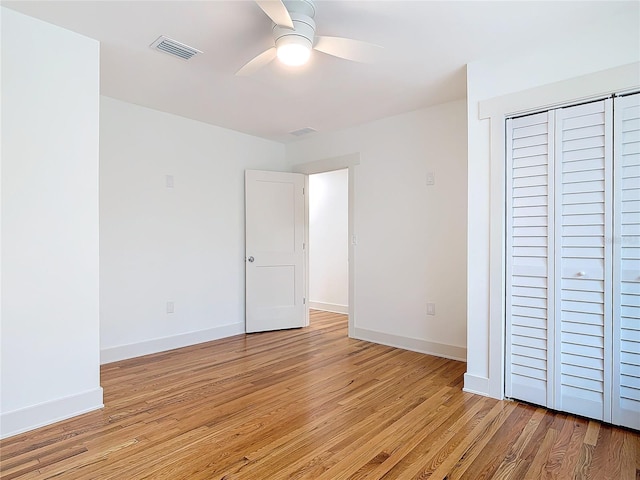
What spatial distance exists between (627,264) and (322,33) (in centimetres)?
238

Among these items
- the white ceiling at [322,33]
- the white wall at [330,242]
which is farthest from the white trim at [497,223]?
the white wall at [330,242]

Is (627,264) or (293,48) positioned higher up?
(293,48)

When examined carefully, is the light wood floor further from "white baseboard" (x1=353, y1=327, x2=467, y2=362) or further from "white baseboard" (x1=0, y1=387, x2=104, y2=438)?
"white baseboard" (x1=353, y1=327, x2=467, y2=362)

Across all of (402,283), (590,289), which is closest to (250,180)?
(402,283)

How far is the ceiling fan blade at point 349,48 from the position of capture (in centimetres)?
206

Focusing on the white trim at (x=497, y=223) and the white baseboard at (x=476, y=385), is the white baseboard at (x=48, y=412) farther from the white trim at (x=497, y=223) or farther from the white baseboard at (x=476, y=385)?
the white trim at (x=497, y=223)

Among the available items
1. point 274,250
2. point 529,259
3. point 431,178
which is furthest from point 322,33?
point 274,250

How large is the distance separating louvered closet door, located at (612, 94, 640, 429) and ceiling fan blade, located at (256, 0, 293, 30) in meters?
2.04

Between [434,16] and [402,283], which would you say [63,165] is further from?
[402,283]

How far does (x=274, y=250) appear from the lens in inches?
188

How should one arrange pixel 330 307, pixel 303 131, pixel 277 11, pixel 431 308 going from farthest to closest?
pixel 330 307 → pixel 303 131 → pixel 431 308 → pixel 277 11

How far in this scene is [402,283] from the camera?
3.95 metres

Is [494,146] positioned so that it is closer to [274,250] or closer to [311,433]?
[311,433]

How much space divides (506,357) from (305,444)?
1583 millimetres
